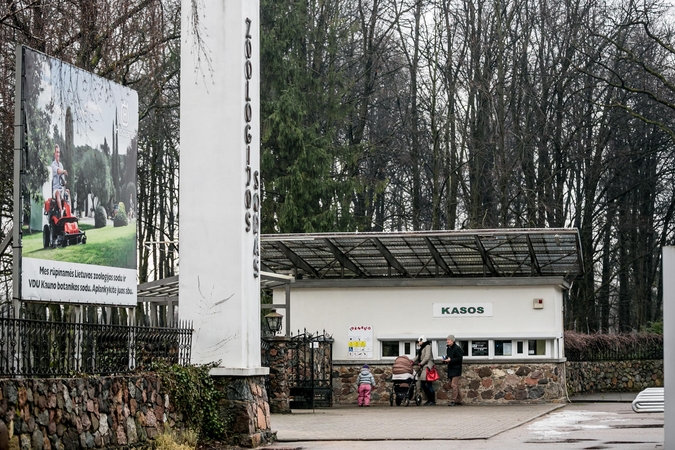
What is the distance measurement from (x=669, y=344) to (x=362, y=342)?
16.1 meters

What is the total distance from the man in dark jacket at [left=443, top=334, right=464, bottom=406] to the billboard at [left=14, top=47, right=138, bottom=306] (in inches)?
537

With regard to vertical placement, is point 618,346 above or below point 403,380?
above

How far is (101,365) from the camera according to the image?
13125 mm

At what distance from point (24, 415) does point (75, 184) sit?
3295 mm

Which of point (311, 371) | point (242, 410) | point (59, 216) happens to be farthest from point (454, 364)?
point (59, 216)

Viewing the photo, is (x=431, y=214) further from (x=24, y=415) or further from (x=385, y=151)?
(x=24, y=415)

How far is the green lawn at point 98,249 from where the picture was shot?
1213 centimetres

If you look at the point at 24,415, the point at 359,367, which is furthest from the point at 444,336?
the point at 24,415

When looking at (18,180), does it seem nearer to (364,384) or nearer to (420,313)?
(364,384)

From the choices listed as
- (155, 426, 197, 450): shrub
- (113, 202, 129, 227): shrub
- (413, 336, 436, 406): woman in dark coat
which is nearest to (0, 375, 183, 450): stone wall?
(155, 426, 197, 450): shrub

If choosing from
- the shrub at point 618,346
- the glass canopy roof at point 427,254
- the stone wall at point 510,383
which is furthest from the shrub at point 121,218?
the shrub at point 618,346

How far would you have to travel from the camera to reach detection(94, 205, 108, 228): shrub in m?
13.5

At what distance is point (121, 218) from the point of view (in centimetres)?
1412

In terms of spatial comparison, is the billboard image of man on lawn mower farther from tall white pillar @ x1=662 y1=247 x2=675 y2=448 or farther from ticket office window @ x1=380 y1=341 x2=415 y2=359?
ticket office window @ x1=380 y1=341 x2=415 y2=359
